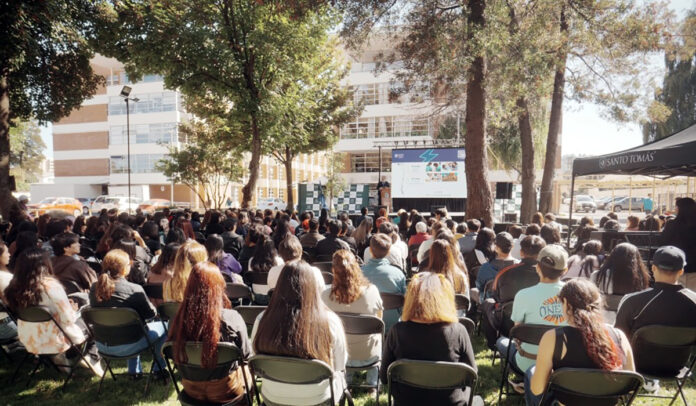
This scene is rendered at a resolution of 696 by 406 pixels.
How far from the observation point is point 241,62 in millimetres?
11172

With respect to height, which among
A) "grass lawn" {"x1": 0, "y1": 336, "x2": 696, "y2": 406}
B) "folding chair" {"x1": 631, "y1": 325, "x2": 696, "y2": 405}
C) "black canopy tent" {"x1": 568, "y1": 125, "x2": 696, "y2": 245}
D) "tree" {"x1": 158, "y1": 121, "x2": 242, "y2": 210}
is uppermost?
"tree" {"x1": 158, "y1": 121, "x2": 242, "y2": 210}

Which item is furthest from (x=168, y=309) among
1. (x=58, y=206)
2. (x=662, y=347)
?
(x=58, y=206)

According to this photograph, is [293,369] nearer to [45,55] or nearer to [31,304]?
[31,304]

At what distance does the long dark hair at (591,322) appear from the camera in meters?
2.13

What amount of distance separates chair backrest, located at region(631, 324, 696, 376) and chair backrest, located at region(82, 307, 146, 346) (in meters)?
3.76

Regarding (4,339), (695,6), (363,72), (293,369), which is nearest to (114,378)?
(4,339)

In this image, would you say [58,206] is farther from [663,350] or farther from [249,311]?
[663,350]

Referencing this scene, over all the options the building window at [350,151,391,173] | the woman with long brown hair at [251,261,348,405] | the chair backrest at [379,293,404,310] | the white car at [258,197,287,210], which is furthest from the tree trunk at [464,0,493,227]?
the building window at [350,151,391,173]

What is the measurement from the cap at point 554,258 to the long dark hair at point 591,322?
804mm

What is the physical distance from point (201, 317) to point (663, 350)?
323 cm

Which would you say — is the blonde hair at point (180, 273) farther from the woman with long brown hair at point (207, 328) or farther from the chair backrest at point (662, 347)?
the chair backrest at point (662, 347)

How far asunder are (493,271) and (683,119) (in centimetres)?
2326

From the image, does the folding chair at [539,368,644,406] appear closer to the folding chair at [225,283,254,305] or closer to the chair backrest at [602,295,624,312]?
the chair backrest at [602,295,624,312]

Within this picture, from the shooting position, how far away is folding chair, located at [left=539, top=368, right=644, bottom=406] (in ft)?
6.81
